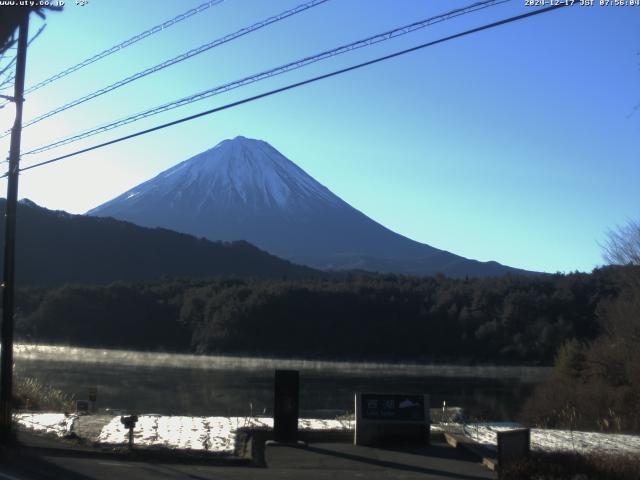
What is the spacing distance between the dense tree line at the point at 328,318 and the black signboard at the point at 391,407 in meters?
39.0

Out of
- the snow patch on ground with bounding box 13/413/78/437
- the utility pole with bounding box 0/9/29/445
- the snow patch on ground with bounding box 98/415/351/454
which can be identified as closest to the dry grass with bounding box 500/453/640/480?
the snow patch on ground with bounding box 98/415/351/454

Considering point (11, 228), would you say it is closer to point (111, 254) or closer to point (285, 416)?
point (285, 416)

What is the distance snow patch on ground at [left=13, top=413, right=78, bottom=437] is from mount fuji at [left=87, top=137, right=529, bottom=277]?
112801mm

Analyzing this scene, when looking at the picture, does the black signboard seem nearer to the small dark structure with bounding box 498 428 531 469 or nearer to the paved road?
the paved road

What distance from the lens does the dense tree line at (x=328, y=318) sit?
179 feet

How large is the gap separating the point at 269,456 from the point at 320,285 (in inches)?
2110

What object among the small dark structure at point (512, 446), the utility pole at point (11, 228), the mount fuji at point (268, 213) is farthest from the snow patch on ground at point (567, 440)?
the mount fuji at point (268, 213)

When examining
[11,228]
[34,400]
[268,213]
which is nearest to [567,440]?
[11,228]

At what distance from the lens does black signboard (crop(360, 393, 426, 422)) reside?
579 inches

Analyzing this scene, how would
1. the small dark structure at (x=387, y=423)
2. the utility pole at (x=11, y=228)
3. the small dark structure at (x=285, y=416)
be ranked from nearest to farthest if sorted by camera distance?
the small dark structure at (x=285, y=416), the small dark structure at (x=387, y=423), the utility pole at (x=11, y=228)

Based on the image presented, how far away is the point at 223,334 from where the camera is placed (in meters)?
56.7

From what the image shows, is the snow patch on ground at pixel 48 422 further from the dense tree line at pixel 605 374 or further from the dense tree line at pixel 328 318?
the dense tree line at pixel 328 318

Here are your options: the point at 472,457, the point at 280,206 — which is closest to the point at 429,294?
the point at 472,457

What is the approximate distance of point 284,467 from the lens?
12469 millimetres
